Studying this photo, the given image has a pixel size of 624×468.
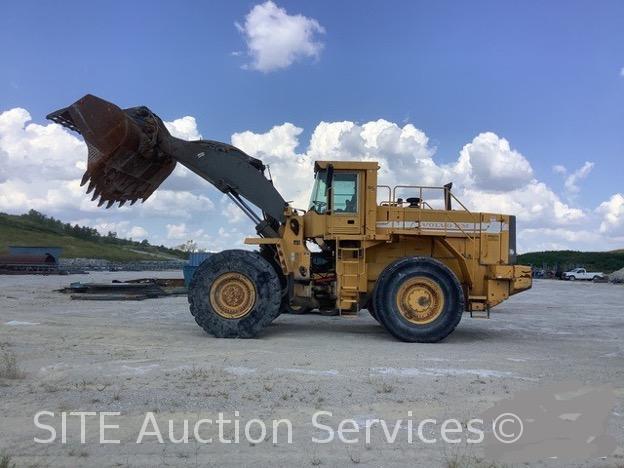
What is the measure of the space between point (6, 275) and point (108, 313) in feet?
93.5

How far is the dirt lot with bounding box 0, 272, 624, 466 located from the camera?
5.38 metres

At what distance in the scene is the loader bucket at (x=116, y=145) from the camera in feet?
39.8

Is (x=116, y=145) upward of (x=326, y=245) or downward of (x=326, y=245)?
upward

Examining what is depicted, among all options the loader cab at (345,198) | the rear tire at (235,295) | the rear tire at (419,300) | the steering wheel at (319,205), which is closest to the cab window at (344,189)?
the loader cab at (345,198)

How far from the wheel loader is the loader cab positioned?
0.9 inches

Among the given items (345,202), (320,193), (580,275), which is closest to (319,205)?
(320,193)

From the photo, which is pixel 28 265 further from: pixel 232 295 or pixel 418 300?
pixel 418 300

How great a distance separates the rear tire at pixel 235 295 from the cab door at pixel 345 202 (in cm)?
173

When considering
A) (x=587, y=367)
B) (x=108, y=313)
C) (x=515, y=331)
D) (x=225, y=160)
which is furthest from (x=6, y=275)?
(x=587, y=367)

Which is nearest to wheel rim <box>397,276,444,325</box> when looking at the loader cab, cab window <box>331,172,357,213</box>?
the loader cab

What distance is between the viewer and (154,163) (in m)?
13.5

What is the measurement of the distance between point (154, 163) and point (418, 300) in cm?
674

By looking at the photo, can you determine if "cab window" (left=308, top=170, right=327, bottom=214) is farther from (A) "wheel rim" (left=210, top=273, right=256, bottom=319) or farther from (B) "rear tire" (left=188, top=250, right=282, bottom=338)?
(A) "wheel rim" (left=210, top=273, right=256, bottom=319)

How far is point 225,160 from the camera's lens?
43.2ft
